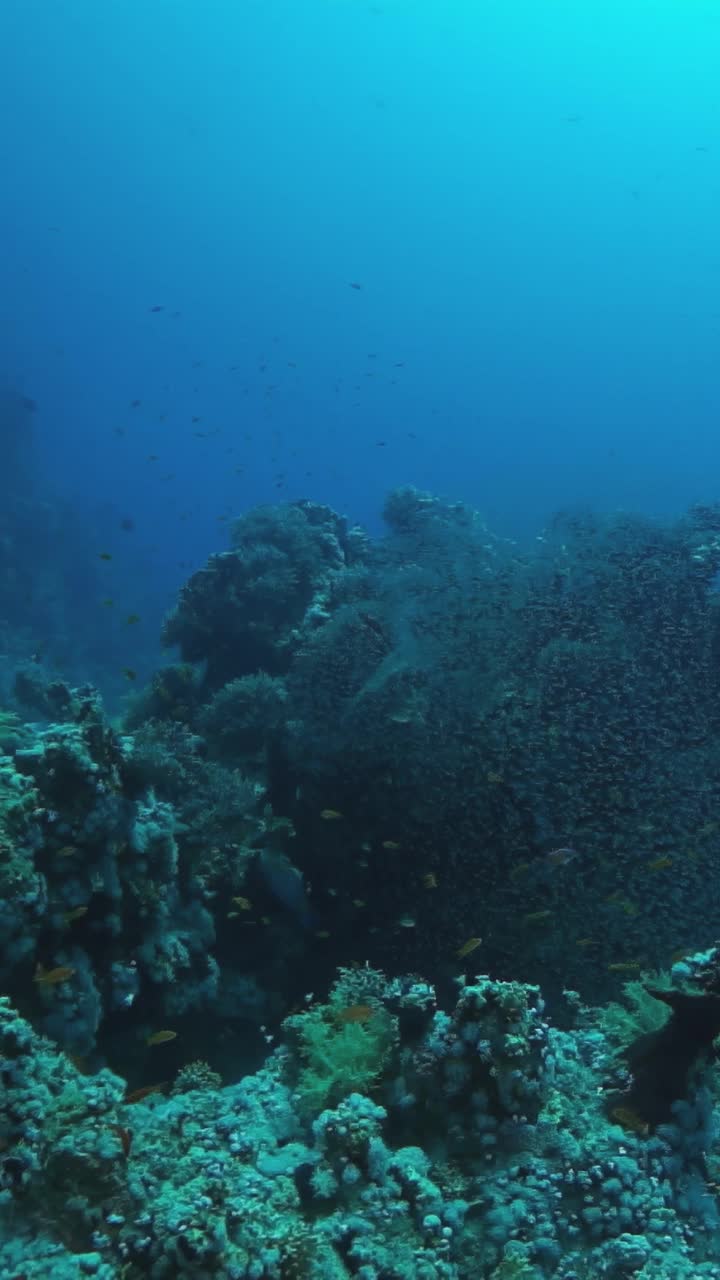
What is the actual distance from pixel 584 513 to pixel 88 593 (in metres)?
35.1

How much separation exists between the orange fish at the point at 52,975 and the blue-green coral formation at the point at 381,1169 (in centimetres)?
77

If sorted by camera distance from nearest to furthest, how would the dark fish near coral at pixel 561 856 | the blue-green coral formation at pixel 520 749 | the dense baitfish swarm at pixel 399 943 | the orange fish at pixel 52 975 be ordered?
the dense baitfish swarm at pixel 399 943 → the orange fish at pixel 52 975 → the dark fish near coral at pixel 561 856 → the blue-green coral formation at pixel 520 749

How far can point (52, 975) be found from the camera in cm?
562

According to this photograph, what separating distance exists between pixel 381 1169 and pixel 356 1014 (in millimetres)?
1232

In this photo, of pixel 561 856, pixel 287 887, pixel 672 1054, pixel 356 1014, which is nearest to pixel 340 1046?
pixel 356 1014

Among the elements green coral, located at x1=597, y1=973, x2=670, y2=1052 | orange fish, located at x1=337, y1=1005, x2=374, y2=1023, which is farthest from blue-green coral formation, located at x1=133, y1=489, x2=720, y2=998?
orange fish, located at x1=337, y1=1005, x2=374, y2=1023

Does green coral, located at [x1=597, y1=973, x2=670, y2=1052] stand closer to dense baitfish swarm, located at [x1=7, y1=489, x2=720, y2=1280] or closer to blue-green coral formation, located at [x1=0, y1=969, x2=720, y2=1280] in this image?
dense baitfish swarm, located at [x1=7, y1=489, x2=720, y2=1280]

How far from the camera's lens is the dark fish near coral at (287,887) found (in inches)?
350

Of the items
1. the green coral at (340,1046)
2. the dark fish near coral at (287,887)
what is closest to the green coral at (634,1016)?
the green coral at (340,1046)

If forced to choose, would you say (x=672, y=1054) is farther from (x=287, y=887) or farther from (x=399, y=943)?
(x=287, y=887)

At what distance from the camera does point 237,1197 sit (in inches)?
166

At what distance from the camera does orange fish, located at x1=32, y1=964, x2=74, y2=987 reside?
562cm

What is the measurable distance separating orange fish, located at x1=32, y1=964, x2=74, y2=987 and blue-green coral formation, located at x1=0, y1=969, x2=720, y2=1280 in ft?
2.52

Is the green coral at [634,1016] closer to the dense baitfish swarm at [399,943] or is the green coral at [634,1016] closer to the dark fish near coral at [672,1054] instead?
the dense baitfish swarm at [399,943]
